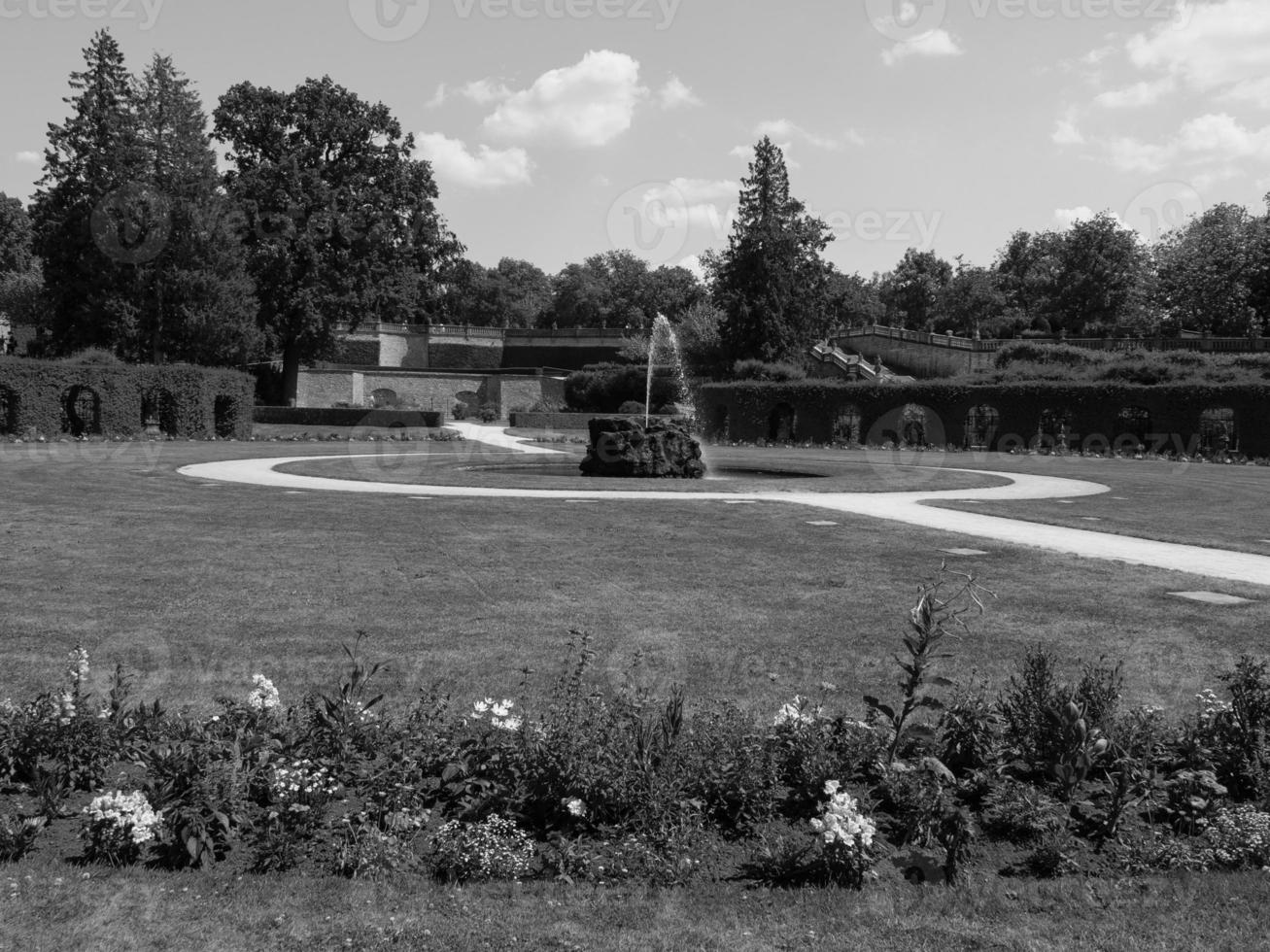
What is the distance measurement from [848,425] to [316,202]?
27.3 meters

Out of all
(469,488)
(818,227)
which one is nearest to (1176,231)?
(818,227)

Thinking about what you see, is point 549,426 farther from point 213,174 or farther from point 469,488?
point 469,488

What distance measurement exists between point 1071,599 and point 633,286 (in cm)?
9089

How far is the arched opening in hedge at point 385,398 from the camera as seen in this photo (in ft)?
215

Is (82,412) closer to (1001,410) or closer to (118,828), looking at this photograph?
(1001,410)

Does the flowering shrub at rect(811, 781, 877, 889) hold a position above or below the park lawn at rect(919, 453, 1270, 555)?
below

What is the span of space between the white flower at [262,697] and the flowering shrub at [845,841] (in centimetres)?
263

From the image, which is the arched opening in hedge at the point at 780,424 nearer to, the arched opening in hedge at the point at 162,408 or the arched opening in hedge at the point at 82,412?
the arched opening in hedge at the point at 162,408

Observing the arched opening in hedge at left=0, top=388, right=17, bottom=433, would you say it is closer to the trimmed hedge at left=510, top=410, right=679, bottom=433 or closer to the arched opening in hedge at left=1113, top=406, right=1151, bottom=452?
the trimmed hedge at left=510, top=410, right=679, bottom=433

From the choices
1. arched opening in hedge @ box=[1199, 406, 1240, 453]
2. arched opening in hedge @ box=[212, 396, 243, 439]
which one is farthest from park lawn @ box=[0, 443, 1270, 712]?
arched opening in hedge @ box=[1199, 406, 1240, 453]

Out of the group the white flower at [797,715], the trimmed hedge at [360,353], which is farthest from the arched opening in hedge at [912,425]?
the trimmed hedge at [360,353]

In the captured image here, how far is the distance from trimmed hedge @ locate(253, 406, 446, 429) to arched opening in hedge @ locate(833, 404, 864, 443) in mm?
20002

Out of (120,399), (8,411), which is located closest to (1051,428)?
(120,399)

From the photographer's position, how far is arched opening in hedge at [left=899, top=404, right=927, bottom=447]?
4297 cm
